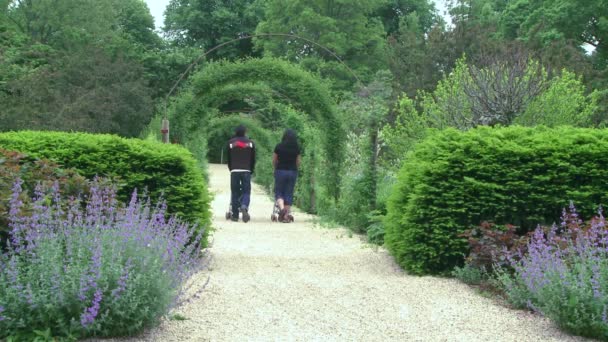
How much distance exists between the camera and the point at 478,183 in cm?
685

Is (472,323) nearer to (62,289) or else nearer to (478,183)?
(478,183)

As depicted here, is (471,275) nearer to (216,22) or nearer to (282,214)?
(282,214)

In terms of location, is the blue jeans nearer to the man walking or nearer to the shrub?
the man walking

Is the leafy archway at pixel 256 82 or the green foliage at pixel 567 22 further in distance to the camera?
the green foliage at pixel 567 22

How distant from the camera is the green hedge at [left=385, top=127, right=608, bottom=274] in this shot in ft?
22.6

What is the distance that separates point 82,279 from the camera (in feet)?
13.6

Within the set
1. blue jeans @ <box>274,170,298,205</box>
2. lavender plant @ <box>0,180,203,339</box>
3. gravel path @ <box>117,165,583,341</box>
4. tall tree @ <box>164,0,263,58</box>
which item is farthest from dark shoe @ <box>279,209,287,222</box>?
tall tree @ <box>164,0,263,58</box>

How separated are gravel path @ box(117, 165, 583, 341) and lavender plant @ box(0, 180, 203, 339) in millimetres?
266

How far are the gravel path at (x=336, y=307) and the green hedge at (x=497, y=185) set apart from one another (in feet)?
1.46

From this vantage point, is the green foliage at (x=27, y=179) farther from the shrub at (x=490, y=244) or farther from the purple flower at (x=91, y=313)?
the shrub at (x=490, y=244)

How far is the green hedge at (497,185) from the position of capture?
6883mm

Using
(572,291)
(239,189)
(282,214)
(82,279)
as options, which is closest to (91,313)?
(82,279)

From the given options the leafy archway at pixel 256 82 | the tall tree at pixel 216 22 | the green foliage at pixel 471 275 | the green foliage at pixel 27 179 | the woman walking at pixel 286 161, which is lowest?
the green foliage at pixel 471 275

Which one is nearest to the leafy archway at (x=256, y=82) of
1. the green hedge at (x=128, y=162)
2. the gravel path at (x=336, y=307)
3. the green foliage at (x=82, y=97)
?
the gravel path at (x=336, y=307)
